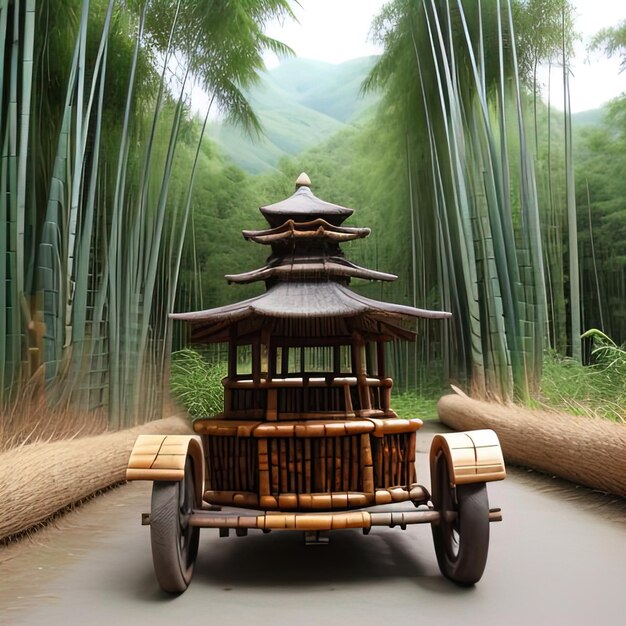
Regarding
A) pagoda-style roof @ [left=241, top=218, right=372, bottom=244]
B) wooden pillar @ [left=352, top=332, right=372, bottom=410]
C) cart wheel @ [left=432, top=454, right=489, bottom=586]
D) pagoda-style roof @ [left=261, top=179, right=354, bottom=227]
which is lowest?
cart wheel @ [left=432, top=454, right=489, bottom=586]

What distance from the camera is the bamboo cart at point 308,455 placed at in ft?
7.14

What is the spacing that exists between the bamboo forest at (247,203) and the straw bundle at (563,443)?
0.28m

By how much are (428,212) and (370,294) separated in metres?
1.87

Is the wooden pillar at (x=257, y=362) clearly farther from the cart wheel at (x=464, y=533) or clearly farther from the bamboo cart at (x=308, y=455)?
the cart wheel at (x=464, y=533)

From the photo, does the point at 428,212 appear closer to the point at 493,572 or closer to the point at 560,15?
the point at 560,15

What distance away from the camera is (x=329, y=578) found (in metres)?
2.37

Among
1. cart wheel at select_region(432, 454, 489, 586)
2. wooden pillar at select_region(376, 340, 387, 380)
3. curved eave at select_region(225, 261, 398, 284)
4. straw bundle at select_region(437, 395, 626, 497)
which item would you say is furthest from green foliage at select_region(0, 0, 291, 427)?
straw bundle at select_region(437, 395, 626, 497)

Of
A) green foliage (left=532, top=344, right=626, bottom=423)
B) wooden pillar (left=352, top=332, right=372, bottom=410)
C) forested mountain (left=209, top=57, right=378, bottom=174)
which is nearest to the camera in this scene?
wooden pillar (left=352, top=332, right=372, bottom=410)

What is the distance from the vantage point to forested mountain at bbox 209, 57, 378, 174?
56.7 feet

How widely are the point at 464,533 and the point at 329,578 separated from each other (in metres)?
0.55

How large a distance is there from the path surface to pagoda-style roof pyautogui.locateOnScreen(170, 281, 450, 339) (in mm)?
973

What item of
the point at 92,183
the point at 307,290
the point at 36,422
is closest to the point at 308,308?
the point at 307,290

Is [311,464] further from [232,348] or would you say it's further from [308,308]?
[232,348]

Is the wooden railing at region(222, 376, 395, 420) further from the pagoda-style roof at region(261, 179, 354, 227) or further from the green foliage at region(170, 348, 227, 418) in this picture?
the green foliage at region(170, 348, 227, 418)
